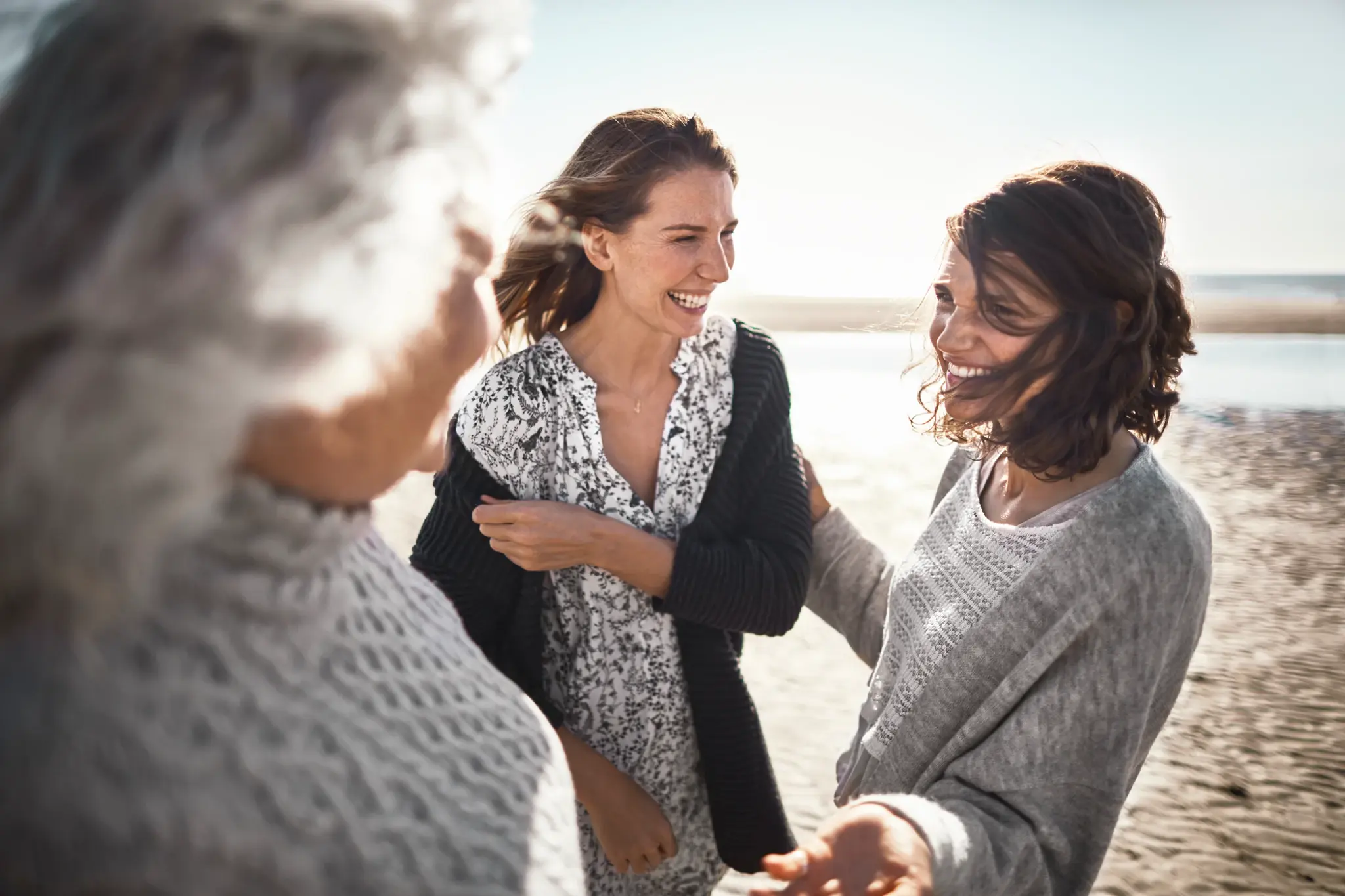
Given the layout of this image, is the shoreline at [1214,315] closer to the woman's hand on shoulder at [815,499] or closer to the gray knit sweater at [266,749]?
the woman's hand on shoulder at [815,499]

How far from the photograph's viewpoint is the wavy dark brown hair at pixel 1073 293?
1.70 metres

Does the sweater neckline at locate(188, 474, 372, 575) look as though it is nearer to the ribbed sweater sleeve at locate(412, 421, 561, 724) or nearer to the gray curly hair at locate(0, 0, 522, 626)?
the gray curly hair at locate(0, 0, 522, 626)

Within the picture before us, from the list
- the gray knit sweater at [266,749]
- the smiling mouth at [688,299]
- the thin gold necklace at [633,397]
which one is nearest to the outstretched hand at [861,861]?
the gray knit sweater at [266,749]

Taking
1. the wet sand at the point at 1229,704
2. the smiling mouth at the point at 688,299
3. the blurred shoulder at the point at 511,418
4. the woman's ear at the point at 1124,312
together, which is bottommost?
the wet sand at the point at 1229,704

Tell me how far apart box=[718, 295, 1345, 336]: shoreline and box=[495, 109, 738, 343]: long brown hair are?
12540 millimetres

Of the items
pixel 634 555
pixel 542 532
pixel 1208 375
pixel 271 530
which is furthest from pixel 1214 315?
pixel 271 530

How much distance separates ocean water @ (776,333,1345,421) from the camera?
1345 centimetres

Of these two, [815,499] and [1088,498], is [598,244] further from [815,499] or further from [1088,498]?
[1088,498]

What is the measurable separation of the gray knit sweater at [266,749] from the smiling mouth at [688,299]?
64.7 inches

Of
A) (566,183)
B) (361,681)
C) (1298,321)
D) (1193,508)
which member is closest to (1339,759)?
(1193,508)

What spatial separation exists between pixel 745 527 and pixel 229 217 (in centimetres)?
179

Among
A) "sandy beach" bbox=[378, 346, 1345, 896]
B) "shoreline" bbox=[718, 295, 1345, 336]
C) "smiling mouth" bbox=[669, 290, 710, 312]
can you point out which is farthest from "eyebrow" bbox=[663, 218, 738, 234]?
"shoreline" bbox=[718, 295, 1345, 336]

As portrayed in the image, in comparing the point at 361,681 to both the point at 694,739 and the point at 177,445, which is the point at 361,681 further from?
the point at 694,739

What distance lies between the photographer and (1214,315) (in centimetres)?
2970
